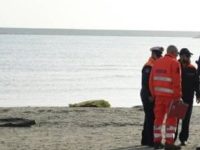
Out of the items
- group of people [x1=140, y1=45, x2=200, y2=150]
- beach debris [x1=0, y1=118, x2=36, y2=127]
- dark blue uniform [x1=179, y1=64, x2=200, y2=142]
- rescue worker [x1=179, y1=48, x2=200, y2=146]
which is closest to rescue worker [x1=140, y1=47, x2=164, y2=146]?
group of people [x1=140, y1=45, x2=200, y2=150]

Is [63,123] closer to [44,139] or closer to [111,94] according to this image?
[44,139]

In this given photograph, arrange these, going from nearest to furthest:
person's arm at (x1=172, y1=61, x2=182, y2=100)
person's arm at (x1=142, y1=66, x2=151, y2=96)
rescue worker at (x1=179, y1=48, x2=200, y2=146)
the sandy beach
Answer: person's arm at (x1=172, y1=61, x2=182, y2=100) < person's arm at (x1=142, y1=66, x2=151, y2=96) < rescue worker at (x1=179, y1=48, x2=200, y2=146) < the sandy beach

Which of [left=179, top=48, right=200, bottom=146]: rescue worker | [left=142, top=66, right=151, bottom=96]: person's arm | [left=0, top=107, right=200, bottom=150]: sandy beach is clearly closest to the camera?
[left=142, top=66, right=151, bottom=96]: person's arm

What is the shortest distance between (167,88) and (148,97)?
0.65 meters

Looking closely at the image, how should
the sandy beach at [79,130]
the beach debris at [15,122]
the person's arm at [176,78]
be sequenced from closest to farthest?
the person's arm at [176,78], the sandy beach at [79,130], the beach debris at [15,122]

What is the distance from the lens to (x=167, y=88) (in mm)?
11305

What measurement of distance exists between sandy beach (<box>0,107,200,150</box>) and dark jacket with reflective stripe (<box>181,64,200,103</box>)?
0.87m

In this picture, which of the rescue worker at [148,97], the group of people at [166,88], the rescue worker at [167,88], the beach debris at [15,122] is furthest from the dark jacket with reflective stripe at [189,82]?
the beach debris at [15,122]

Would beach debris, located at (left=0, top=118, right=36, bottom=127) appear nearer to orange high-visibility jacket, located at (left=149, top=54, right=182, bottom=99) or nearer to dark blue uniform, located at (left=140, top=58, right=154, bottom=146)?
dark blue uniform, located at (left=140, top=58, right=154, bottom=146)

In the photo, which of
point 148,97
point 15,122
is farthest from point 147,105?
point 15,122

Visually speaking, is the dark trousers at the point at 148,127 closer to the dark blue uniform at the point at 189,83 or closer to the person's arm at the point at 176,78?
the dark blue uniform at the point at 189,83

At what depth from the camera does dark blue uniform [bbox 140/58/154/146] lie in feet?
39.0

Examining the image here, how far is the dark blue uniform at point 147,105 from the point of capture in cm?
1189

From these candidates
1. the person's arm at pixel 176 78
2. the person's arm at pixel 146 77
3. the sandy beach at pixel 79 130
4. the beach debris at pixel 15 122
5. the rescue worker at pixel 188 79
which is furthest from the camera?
the beach debris at pixel 15 122
